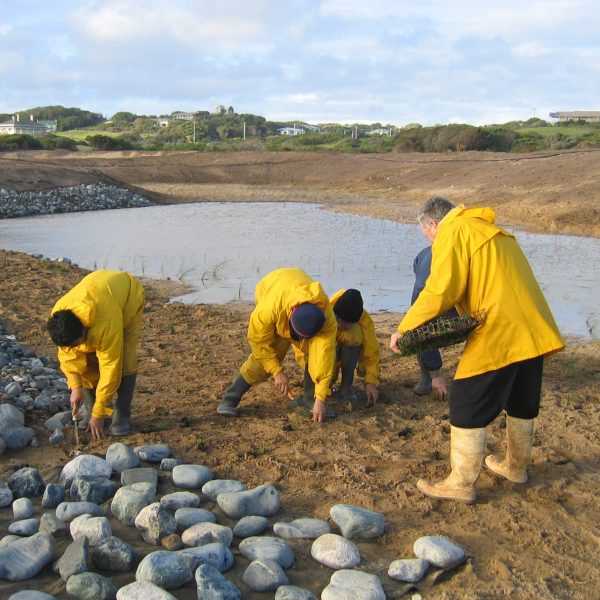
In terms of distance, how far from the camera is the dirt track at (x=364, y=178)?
21225 millimetres

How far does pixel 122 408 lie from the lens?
529 cm

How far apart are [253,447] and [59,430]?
136cm

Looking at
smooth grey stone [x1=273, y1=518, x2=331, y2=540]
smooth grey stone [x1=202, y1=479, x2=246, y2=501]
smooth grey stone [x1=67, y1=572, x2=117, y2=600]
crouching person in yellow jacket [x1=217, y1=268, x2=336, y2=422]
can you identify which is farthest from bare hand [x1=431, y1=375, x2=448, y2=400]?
smooth grey stone [x1=67, y1=572, x2=117, y2=600]

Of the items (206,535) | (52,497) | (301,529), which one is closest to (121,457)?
(52,497)

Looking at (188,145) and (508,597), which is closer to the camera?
(508,597)

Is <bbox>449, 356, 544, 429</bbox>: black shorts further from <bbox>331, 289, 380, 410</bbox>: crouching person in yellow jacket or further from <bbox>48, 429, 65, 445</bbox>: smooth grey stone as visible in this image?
<bbox>48, 429, 65, 445</bbox>: smooth grey stone

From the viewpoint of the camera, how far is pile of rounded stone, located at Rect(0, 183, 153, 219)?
2542 cm

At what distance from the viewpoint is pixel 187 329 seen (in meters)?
8.38

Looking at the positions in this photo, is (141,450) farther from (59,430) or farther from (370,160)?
(370,160)

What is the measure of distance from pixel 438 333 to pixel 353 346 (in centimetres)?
197

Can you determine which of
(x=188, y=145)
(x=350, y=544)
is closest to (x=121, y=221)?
(x=350, y=544)

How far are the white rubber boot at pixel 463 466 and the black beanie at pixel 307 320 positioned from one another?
1246 mm

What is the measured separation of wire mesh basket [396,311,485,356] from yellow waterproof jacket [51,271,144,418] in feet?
6.38

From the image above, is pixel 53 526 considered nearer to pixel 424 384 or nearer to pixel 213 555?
pixel 213 555
